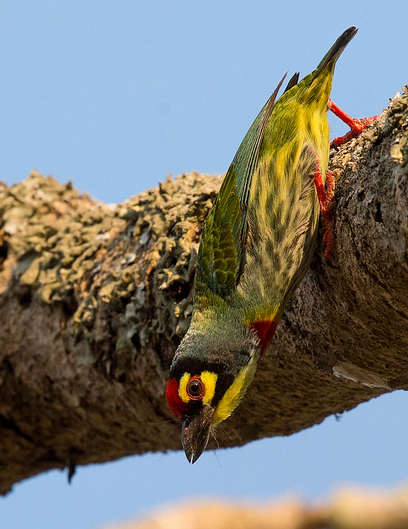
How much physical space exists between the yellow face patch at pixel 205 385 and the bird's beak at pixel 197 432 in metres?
0.06

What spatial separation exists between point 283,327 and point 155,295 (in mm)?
774

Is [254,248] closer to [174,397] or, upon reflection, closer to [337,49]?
[174,397]

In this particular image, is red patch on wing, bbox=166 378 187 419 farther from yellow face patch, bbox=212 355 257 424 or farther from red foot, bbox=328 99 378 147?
red foot, bbox=328 99 378 147

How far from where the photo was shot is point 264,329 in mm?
3150

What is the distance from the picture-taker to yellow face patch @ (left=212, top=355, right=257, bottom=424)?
322 cm

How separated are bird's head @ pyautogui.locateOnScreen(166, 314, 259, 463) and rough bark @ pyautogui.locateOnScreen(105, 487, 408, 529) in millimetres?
2928

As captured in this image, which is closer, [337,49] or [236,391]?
[236,391]

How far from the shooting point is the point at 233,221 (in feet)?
11.0

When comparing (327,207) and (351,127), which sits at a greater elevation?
(351,127)

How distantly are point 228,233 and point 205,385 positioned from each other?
753mm

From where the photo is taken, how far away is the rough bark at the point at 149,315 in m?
2.56

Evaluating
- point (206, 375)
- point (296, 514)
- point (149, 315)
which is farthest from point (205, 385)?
point (296, 514)

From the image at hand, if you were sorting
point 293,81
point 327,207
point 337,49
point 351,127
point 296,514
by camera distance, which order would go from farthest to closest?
1. point 296,514
2. point 293,81
3. point 337,49
4. point 351,127
5. point 327,207

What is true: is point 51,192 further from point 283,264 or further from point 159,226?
point 283,264
